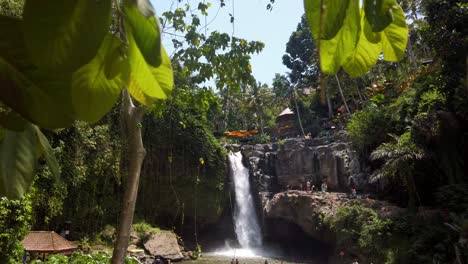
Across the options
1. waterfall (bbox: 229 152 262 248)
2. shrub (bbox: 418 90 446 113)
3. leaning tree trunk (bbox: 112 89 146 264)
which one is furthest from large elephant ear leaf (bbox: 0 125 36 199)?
waterfall (bbox: 229 152 262 248)

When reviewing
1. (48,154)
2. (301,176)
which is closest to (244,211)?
(301,176)

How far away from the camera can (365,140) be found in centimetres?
1647

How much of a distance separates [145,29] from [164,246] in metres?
15.8

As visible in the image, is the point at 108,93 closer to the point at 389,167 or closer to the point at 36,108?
the point at 36,108

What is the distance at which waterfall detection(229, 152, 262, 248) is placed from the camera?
19.7 meters

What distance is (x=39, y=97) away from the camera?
1.31ft

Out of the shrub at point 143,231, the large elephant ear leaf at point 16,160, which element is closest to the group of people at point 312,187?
the shrub at point 143,231

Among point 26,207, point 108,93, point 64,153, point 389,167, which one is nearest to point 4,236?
point 26,207

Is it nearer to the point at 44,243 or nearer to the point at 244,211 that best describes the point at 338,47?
the point at 44,243

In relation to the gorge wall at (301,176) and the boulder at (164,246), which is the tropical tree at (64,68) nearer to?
the boulder at (164,246)

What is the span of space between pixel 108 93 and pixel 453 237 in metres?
11.4

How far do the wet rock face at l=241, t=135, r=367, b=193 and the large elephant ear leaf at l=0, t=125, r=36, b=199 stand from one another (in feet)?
59.5

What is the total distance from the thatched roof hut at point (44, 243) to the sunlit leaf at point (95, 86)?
11.2m

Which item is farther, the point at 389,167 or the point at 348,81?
the point at 348,81
